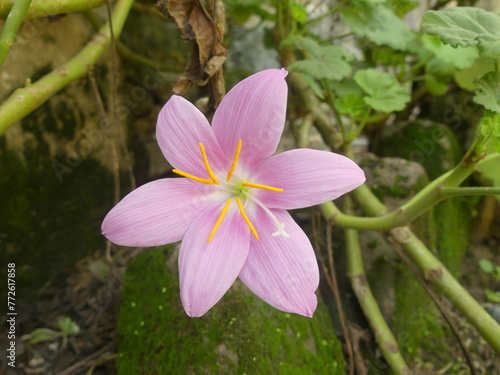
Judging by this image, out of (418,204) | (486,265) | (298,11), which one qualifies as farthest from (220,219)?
(486,265)

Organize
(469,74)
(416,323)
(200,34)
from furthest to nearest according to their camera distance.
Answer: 1. (469,74)
2. (416,323)
3. (200,34)

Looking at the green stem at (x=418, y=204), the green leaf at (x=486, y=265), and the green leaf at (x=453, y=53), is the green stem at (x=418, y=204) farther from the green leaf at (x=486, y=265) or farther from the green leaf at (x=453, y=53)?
the green leaf at (x=486, y=265)

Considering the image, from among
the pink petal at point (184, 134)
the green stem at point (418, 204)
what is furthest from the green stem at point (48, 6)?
the green stem at point (418, 204)

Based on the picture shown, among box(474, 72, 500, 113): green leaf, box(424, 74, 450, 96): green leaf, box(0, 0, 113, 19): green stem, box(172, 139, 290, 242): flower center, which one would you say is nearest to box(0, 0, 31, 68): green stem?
box(0, 0, 113, 19): green stem

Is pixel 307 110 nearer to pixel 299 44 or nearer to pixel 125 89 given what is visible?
pixel 299 44

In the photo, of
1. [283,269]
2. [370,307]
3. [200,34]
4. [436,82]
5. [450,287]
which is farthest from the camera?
[436,82]

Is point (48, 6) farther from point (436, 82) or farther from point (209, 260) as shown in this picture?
point (436, 82)

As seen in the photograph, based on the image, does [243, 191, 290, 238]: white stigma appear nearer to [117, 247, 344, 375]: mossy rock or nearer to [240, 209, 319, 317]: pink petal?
[240, 209, 319, 317]: pink petal
